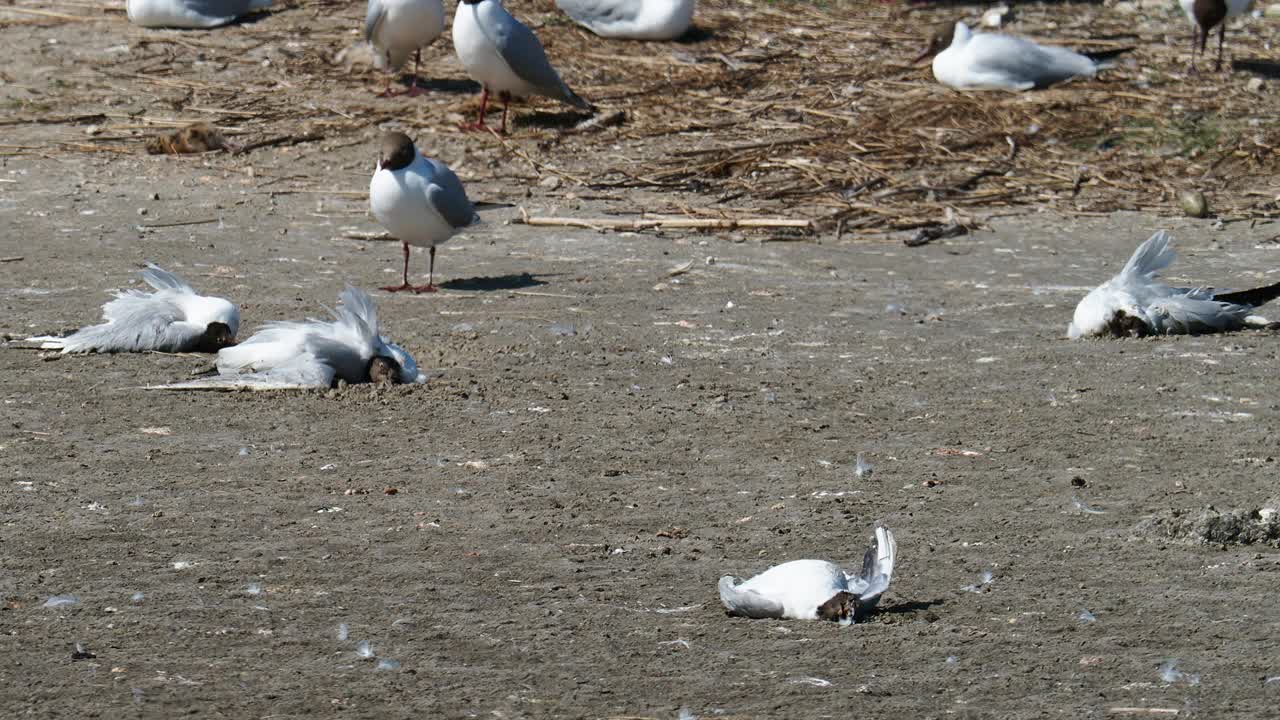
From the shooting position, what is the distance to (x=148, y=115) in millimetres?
10781

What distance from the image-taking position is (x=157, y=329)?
6090mm

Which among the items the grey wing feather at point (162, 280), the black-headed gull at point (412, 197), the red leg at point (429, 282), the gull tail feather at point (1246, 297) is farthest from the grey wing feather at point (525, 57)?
the gull tail feather at point (1246, 297)

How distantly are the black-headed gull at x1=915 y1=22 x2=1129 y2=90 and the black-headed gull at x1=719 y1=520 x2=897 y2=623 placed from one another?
7.99m

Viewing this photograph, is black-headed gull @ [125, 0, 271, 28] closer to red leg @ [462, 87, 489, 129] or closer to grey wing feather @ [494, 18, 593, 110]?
red leg @ [462, 87, 489, 129]

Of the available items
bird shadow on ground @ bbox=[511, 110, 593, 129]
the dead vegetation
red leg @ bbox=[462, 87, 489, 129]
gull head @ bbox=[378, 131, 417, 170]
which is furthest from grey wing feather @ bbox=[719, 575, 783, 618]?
bird shadow on ground @ bbox=[511, 110, 593, 129]

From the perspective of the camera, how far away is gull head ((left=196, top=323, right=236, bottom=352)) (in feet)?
19.9

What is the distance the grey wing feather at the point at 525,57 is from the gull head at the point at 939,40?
118 inches

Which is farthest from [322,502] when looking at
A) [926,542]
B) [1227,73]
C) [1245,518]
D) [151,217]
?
[1227,73]

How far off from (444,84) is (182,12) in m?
2.30

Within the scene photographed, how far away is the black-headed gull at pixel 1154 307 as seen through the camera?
6301mm

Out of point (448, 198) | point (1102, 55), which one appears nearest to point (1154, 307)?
point (448, 198)

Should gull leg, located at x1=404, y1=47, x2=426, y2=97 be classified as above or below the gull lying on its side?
below

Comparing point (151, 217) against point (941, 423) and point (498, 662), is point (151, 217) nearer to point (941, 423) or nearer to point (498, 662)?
point (941, 423)

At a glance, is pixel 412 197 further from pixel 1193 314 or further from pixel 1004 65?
pixel 1004 65
